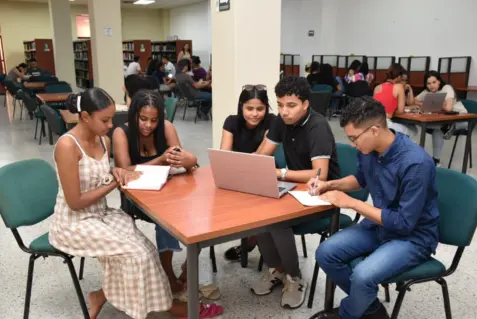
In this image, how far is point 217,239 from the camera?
5.11 feet

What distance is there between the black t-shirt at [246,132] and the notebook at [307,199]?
2.37 feet

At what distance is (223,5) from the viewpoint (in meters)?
3.88

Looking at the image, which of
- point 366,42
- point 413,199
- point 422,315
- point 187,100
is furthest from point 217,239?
point 366,42

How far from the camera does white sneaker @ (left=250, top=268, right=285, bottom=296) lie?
93.9 inches

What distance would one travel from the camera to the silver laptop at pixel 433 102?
183 inches

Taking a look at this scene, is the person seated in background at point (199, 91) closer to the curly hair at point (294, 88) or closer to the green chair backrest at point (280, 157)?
the green chair backrest at point (280, 157)

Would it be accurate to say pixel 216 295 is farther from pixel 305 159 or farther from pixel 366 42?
pixel 366 42

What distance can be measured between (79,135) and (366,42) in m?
8.90

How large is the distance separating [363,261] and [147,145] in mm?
1311

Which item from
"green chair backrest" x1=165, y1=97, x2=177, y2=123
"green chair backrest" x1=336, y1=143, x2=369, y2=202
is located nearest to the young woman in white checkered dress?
"green chair backrest" x1=336, y1=143, x2=369, y2=202

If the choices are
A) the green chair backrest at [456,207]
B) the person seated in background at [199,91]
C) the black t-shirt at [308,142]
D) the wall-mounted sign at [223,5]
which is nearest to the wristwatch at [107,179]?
the black t-shirt at [308,142]

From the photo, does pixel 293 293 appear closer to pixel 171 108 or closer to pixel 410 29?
pixel 171 108

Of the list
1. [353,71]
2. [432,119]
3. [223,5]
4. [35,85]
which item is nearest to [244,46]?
[223,5]

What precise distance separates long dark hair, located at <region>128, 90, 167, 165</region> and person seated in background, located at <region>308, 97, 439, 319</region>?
99cm
